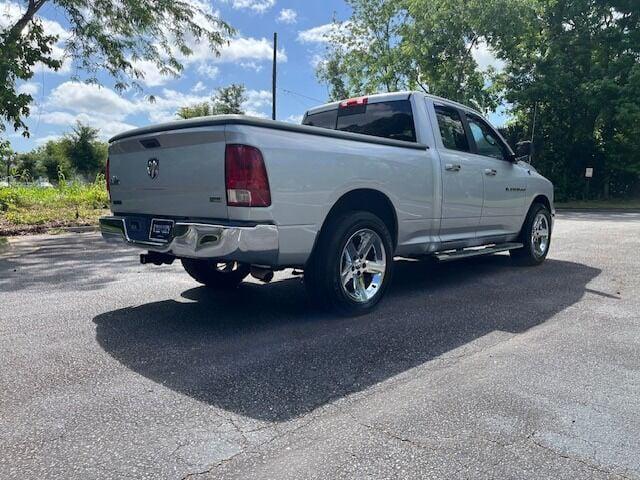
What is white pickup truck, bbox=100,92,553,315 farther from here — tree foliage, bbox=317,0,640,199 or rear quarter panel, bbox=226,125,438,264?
tree foliage, bbox=317,0,640,199

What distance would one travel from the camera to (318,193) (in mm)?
3918

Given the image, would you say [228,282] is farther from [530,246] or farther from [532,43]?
[532,43]

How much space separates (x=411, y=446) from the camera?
2.31 metres

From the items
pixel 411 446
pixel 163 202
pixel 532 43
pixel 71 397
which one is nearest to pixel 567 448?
pixel 411 446

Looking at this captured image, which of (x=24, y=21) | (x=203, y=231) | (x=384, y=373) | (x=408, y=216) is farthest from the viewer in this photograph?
(x=24, y=21)

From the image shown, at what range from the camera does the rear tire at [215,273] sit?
205 inches

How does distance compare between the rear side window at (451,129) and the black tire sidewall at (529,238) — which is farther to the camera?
the black tire sidewall at (529,238)

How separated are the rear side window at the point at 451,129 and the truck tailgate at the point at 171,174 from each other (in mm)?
2706

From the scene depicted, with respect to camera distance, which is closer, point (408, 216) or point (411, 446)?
point (411, 446)

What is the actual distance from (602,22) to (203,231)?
28.5 metres

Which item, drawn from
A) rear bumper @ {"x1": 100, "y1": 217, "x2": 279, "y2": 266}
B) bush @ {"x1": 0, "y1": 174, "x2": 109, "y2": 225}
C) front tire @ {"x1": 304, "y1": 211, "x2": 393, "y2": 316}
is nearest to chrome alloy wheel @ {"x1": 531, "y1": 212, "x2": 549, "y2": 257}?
front tire @ {"x1": 304, "y1": 211, "x2": 393, "y2": 316}

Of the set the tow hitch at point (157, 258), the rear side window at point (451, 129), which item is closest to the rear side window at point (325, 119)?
the rear side window at point (451, 129)

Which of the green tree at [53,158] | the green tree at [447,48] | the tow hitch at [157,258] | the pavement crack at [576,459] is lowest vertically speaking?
the pavement crack at [576,459]

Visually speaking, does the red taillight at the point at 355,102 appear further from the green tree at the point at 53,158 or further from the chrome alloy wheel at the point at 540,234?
the green tree at the point at 53,158
